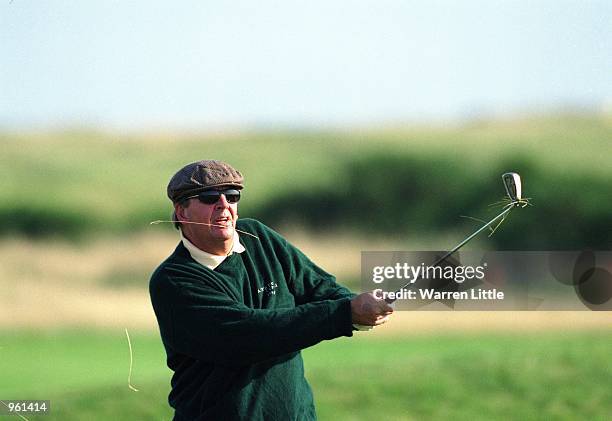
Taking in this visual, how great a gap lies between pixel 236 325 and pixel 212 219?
1.21ft

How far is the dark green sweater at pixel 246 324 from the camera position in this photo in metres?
3.47

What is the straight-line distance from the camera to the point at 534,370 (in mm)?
8828

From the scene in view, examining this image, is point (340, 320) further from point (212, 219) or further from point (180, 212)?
point (180, 212)

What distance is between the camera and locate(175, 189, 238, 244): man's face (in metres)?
3.62

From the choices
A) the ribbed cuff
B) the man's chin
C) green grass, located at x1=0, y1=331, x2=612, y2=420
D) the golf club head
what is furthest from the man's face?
green grass, located at x1=0, y1=331, x2=612, y2=420

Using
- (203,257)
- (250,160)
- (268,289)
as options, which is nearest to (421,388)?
(268,289)

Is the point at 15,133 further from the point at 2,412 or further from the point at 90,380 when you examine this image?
the point at 2,412

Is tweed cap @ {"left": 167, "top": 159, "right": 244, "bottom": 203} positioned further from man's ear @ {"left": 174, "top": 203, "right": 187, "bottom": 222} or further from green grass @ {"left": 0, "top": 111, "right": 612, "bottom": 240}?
green grass @ {"left": 0, "top": 111, "right": 612, "bottom": 240}

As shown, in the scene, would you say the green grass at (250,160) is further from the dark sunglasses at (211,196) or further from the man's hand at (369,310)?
the man's hand at (369,310)

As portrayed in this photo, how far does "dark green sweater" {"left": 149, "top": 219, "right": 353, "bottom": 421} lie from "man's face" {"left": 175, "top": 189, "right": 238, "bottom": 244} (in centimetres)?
9

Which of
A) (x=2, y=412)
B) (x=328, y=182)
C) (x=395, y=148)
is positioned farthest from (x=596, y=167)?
(x=2, y=412)

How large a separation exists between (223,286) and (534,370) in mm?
5692

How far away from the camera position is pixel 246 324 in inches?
137

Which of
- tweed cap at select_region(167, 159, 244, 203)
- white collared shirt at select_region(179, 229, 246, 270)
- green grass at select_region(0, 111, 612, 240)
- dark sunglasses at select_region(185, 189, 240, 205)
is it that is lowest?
white collared shirt at select_region(179, 229, 246, 270)
